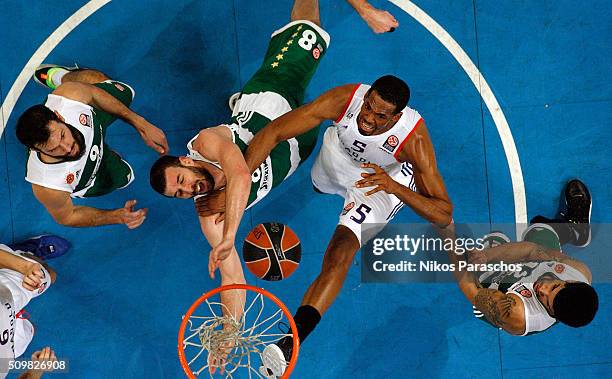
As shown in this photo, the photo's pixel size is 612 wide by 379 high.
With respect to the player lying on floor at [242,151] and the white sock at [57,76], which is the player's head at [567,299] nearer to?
the player lying on floor at [242,151]

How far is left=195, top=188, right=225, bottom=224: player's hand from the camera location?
496 centimetres

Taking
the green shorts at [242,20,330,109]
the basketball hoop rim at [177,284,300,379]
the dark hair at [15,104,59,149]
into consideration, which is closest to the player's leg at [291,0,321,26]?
the green shorts at [242,20,330,109]

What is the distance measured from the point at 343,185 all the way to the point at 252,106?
1.12 meters

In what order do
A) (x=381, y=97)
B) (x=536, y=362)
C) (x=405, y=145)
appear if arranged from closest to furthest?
1. (x=381, y=97)
2. (x=405, y=145)
3. (x=536, y=362)

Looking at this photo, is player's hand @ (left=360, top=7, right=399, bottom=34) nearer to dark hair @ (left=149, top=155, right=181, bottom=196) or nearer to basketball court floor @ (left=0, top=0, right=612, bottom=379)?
basketball court floor @ (left=0, top=0, right=612, bottom=379)

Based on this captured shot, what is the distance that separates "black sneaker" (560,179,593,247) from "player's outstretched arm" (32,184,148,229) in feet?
13.9

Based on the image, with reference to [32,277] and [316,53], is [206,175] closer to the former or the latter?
[316,53]

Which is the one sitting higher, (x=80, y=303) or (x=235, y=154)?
(x=235, y=154)

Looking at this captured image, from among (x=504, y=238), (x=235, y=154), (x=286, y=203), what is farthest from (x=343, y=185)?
(x=504, y=238)

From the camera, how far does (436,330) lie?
19.4 ft

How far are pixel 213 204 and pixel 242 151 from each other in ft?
1.69

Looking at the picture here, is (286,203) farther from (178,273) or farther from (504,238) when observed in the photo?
(504,238)

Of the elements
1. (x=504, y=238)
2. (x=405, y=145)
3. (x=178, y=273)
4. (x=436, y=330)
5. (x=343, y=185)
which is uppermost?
(x=405, y=145)

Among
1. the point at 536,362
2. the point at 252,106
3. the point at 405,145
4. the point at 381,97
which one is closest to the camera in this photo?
the point at 381,97
